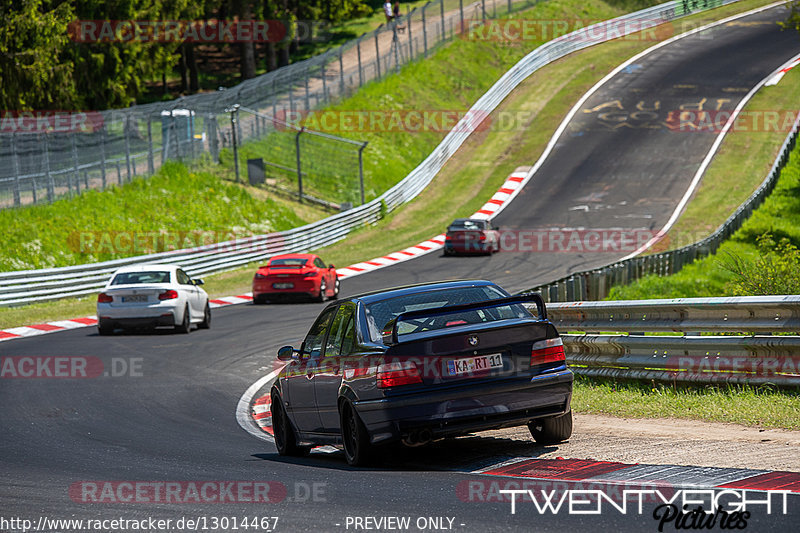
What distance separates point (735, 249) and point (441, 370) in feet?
75.1

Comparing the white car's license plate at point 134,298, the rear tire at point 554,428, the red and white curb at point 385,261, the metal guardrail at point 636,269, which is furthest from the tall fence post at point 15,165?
the rear tire at point 554,428

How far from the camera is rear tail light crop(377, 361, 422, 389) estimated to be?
775 centimetres

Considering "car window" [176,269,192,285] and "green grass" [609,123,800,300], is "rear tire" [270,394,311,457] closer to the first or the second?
"green grass" [609,123,800,300]

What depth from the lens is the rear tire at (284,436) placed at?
32.1 ft

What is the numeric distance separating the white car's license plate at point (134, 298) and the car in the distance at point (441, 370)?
1323 cm

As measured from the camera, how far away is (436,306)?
28.3ft

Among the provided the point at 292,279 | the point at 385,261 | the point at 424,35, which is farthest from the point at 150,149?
the point at 424,35

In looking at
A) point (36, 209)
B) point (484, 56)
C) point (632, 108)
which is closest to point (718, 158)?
point (632, 108)

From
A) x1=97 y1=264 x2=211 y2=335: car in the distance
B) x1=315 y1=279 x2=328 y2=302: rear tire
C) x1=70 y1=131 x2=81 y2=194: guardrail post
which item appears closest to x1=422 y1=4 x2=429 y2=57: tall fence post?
x1=70 y1=131 x2=81 y2=194: guardrail post

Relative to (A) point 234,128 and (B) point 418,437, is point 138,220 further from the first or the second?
(B) point 418,437

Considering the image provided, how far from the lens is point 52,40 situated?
41.8m

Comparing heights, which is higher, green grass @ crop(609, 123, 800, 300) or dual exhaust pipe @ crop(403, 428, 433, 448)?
dual exhaust pipe @ crop(403, 428, 433, 448)

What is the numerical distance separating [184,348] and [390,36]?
4274cm

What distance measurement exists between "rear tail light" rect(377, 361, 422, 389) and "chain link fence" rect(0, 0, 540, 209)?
26261 millimetres
